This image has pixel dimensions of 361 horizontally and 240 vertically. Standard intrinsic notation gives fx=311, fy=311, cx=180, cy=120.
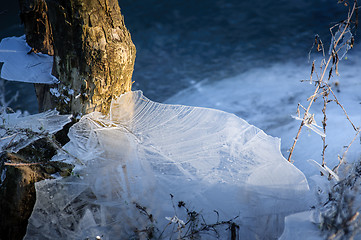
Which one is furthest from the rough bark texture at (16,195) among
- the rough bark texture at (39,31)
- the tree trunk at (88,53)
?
the rough bark texture at (39,31)

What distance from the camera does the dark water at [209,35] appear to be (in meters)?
6.45

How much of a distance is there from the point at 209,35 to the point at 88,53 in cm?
555

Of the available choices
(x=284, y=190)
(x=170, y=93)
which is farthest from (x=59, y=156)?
(x=170, y=93)

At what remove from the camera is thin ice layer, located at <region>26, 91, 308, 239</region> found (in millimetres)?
1657

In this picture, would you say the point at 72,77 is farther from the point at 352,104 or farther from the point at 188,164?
the point at 352,104

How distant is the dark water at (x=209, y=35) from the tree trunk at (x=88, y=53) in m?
4.27

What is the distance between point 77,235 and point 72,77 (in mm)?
989

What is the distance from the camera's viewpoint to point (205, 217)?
1.71 metres

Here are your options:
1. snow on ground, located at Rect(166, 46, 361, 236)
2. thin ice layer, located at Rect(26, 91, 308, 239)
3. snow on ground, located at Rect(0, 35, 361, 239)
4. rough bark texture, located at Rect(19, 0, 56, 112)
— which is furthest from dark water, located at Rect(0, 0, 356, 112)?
thin ice layer, located at Rect(26, 91, 308, 239)

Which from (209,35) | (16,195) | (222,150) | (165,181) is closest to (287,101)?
(209,35)

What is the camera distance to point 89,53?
194cm

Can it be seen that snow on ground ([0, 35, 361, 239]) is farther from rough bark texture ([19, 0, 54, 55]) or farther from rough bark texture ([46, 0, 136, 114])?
rough bark texture ([46, 0, 136, 114])

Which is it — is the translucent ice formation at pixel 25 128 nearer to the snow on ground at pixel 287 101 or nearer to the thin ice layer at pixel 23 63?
the thin ice layer at pixel 23 63

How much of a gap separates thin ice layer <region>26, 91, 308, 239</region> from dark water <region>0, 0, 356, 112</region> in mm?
4486
